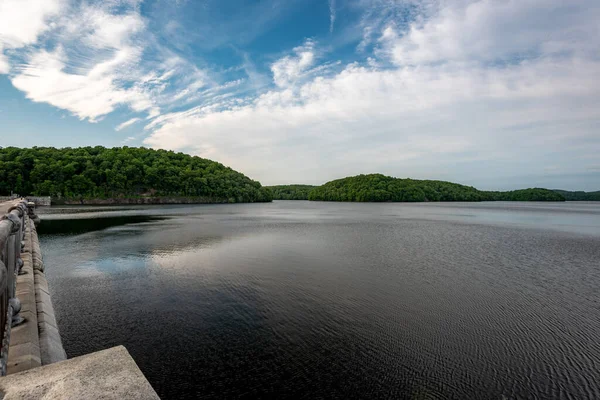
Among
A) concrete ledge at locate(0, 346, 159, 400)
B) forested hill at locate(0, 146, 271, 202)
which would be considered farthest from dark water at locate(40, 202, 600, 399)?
forested hill at locate(0, 146, 271, 202)

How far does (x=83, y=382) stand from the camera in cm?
216

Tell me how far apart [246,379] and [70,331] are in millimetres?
5917

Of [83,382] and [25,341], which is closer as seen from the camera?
[83,382]

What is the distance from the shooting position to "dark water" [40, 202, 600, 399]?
695cm

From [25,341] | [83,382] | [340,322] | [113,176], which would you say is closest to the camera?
[83,382]

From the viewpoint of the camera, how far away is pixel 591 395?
21.4ft

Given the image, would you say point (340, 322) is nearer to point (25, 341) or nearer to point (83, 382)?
point (25, 341)

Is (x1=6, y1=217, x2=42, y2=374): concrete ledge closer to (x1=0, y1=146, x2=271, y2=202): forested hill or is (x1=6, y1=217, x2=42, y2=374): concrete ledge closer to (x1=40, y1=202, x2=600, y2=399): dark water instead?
(x1=40, y1=202, x2=600, y2=399): dark water

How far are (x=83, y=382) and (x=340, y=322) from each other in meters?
8.72

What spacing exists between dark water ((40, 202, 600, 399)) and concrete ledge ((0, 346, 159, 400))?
16.1 ft

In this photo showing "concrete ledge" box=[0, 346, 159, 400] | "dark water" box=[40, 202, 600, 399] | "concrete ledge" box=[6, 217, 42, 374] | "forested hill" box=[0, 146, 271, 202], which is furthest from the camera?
"forested hill" box=[0, 146, 271, 202]

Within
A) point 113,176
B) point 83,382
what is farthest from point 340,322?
point 113,176

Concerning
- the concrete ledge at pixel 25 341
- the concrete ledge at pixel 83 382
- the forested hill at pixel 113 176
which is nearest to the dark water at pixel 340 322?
the concrete ledge at pixel 25 341

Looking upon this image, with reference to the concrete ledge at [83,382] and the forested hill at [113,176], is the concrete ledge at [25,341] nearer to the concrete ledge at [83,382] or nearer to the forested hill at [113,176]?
the concrete ledge at [83,382]
